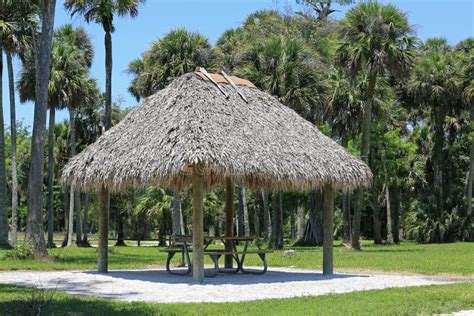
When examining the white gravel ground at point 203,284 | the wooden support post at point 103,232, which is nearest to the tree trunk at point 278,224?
the white gravel ground at point 203,284

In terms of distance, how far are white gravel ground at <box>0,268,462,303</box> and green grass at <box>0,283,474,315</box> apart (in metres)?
0.91

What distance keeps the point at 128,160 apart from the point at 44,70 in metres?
7.54

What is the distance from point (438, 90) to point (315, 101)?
12.4m

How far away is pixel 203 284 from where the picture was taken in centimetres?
1512

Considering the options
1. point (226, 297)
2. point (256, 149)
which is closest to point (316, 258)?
point (256, 149)

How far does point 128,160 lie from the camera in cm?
1582

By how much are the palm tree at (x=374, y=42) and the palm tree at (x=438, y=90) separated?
10730mm

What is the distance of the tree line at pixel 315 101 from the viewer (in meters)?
30.6

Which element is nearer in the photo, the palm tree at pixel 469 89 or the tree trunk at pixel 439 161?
the palm tree at pixel 469 89

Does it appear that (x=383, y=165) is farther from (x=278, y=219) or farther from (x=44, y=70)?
(x=44, y=70)

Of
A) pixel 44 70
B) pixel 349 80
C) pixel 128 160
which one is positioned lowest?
pixel 128 160

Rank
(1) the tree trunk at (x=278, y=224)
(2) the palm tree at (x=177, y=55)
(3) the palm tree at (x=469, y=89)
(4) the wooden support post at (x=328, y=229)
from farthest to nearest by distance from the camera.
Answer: (3) the palm tree at (x=469, y=89) → (1) the tree trunk at (x=278, y=224) → (2) the palm tree at (x=177, y=55) → (4) the wooden support post at (x=328, y=229)

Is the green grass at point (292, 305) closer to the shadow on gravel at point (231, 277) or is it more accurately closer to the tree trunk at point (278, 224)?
the shadow on gravel at point (231, 277)

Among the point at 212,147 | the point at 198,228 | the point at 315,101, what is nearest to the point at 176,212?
the point at 315,101
